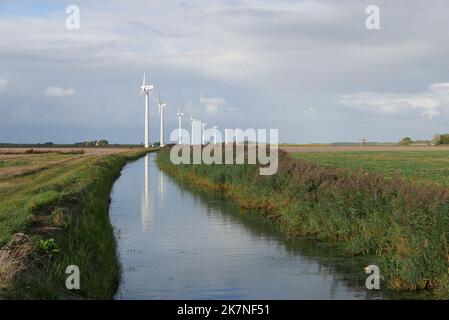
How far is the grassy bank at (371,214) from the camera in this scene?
12.5 metres

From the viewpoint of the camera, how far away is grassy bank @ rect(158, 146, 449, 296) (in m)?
12.5

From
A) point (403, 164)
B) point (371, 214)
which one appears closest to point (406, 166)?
point (403, 164)

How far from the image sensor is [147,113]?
10581cm

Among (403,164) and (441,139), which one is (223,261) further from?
(441,139)

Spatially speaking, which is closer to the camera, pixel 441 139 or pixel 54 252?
pixel 54 252

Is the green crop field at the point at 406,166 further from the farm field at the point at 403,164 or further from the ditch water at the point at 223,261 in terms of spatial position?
the ditch water at the point at 223,261

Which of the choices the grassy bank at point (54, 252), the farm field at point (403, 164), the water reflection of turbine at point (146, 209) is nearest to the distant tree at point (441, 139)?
the farm field at point (403, 164)

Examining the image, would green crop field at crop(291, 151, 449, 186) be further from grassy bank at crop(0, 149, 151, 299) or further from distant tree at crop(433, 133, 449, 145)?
distant tree at crop(433, 133, 449, 145)

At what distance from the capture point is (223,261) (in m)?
15.9

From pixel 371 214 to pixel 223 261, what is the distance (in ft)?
15.0

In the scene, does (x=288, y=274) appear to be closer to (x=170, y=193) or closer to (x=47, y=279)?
(x=47, y=279)

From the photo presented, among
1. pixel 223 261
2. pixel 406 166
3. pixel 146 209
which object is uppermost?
pixel 406 166

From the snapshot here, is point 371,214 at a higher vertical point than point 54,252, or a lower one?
higher
